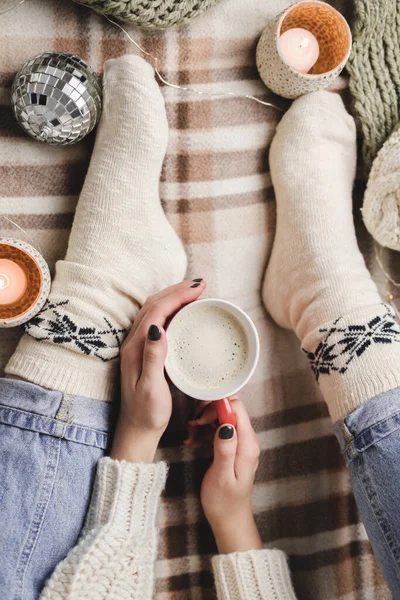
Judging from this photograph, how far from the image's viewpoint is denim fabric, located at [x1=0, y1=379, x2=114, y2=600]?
0.68m

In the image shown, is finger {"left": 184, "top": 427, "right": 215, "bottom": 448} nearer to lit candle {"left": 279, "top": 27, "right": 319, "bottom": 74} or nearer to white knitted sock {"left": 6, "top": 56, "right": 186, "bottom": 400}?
white knitted sock {"left": 6, "top": 56, "right": 186, "bottom": 400}

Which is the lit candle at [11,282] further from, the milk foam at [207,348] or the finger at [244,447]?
the finger at [244,447]

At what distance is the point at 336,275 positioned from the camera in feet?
2.72

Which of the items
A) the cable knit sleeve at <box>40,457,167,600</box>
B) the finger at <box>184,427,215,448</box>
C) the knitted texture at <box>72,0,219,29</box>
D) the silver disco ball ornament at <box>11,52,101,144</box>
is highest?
the knitted texture at <box>72,0,219,29</box>

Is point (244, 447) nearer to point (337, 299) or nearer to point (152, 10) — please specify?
point (337, 299)

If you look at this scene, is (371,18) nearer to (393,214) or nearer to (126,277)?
(393,214)

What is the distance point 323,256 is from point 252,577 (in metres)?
0.49

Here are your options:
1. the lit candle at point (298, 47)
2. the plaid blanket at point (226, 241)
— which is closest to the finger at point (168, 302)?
the plaid blanket at point (226, 241)

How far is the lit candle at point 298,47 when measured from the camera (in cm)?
82

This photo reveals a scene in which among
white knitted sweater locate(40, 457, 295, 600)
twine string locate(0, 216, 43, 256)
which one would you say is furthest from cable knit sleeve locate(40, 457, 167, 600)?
twine string locate(0, 216, 43, 256)

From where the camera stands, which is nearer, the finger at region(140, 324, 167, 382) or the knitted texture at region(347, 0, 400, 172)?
the finger at region(140, 324, 167, 382)

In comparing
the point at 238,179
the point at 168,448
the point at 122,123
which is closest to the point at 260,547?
the point at 168,448

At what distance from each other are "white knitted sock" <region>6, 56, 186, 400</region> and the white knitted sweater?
0.13 m

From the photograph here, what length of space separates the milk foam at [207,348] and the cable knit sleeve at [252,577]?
0.27 meters
